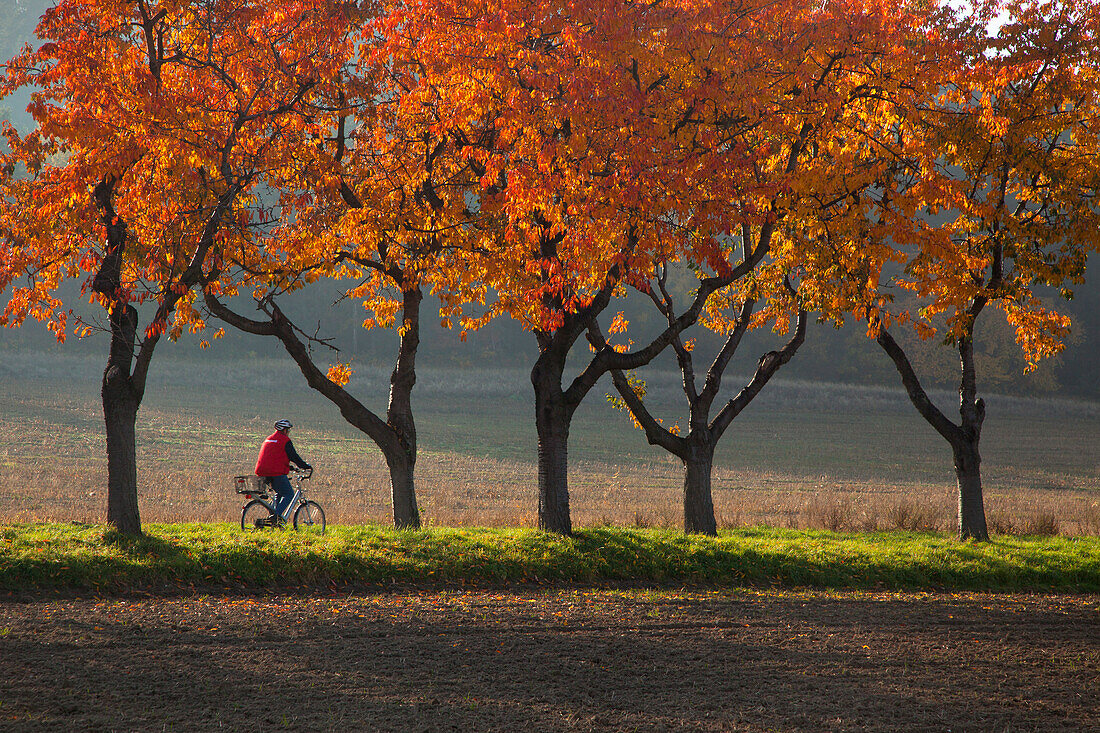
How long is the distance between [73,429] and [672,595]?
3558 centimetres

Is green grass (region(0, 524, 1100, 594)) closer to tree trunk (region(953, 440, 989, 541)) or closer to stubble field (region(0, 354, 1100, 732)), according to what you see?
stubble field (region(0, 354, 1100, 732))

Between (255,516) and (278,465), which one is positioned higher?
(278,465)

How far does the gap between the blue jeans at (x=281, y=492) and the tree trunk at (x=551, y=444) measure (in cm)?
412

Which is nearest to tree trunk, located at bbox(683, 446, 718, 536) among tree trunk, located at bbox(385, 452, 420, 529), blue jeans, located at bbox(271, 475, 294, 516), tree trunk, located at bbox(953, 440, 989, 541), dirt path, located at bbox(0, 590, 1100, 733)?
tree trunk, located at bbox(953, 440, 989, 541)

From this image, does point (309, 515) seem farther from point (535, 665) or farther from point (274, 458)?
point (535, 665)

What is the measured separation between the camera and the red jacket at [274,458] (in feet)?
45.8

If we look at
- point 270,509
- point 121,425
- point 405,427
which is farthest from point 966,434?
point 121,425

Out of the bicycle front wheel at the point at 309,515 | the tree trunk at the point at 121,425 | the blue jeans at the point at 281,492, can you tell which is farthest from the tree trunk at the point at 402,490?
the tree trunk at the point at 121,425

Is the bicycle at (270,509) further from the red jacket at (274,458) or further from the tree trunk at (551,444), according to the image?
the tree trunk at (551,444)

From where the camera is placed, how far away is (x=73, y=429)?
38375 mm

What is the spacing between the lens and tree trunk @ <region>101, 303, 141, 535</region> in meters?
11.6

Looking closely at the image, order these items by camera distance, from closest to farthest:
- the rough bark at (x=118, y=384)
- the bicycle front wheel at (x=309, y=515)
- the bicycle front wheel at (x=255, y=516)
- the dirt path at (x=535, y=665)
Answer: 1. the dirt path at (x=535, y=665)
2. the rough bark at (x=118, y=384)
3. the bicycle front wheel at (x=255, y=516)
4. the bicycle front wheel at (x=309, y=515)

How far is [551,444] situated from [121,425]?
6054 mm

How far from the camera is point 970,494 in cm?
1582
